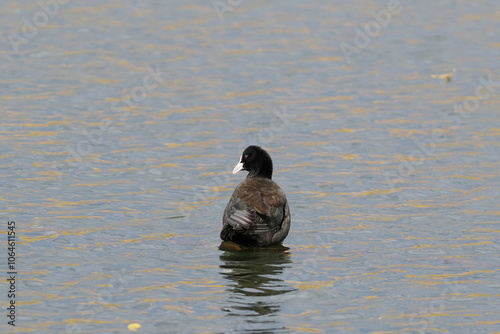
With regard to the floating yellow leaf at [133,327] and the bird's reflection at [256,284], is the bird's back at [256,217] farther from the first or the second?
the floating yellow leaf at [133,327]

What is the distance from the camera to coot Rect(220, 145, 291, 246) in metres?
13.5

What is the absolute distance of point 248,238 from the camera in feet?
45.0

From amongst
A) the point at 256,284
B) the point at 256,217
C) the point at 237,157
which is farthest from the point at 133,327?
the point at 237,157

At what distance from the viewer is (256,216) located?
13617 mm

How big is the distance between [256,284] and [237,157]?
673cm

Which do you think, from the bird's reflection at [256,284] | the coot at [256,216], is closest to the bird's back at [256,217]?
the coot at [256,216]

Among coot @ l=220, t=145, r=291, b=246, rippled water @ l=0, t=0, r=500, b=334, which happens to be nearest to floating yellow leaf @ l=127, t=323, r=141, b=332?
rippled water @ l=0, t=0, r=500, b=334

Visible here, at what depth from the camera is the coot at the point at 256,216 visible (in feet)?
44.2

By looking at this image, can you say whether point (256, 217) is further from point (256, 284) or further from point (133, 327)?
point (133, 327)

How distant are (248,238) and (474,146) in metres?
7.36

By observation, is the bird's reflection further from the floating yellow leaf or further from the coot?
the floating yellow leaf

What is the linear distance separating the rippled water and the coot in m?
0.30

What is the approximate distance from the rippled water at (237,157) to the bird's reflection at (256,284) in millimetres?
36

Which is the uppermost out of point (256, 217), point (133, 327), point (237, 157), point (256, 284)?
A: point (237, 157)
